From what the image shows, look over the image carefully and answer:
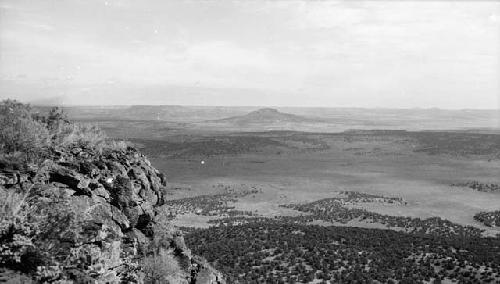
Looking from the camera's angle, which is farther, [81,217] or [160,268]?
[160,268]

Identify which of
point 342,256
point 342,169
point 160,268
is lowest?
point 342,169

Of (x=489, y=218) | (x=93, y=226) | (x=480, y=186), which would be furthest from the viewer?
(x=480, y=186)

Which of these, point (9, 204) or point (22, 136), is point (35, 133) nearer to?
point (22, 136)

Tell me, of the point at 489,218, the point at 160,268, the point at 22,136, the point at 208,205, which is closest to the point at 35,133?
the point at 22,136

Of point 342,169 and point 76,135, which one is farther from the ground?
point 76,135

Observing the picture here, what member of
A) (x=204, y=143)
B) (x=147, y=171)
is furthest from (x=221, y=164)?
(x=147, y=171)

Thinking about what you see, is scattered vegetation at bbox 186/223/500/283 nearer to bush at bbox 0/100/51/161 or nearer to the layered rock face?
the layered rock face
